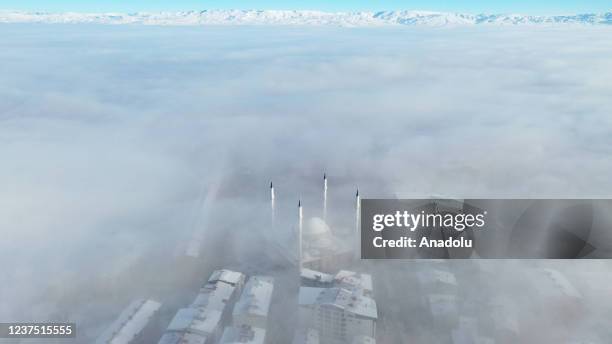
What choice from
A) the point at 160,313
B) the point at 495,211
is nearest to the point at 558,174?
the point at 495,211

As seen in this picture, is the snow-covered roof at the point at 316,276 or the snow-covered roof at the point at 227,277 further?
the snow-covered roof at the point at 227,277

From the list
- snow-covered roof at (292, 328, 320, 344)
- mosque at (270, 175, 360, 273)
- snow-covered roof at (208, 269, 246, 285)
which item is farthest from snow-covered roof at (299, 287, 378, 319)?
mosque at (270, 175, 360, 273)

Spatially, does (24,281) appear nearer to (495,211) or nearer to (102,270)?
(102,270)

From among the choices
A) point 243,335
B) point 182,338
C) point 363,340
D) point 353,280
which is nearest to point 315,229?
point 353,280

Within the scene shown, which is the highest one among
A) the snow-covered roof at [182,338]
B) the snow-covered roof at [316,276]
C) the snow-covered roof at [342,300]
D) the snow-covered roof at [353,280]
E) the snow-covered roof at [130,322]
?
the snow-covered roof at [342,300]

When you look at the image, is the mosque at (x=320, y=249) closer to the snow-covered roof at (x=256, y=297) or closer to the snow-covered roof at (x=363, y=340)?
the snow-covered roof at (x=256, y=297)

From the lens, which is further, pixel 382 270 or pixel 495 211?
pixel 495 211

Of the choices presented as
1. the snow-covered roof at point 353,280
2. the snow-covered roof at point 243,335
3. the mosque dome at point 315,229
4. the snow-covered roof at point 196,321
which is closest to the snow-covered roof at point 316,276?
the snow-covered roof at point 353,280

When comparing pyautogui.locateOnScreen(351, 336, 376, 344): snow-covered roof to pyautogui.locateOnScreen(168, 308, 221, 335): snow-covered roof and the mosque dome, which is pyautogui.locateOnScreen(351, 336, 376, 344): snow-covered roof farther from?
the mosque dome

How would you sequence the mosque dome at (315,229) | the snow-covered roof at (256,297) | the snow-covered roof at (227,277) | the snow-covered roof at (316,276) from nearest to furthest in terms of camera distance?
the snow-covered roof at (256,297) → the snow-covered roof at (316,276) → the snow-covered roof at (227,277) → the mosque dome at (315,229)
